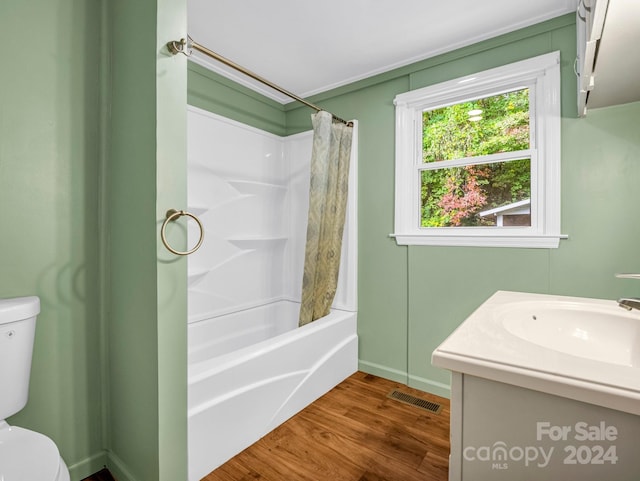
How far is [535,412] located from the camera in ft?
2.32

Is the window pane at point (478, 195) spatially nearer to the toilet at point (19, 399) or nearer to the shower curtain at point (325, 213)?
the shower curtain at point (325, 213)

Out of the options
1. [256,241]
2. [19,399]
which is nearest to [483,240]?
[256,241]

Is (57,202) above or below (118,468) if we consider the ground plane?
above

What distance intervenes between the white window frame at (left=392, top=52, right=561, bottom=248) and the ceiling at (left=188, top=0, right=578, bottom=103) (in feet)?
0.78

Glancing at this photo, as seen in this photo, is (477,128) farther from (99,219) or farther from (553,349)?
(99,219)

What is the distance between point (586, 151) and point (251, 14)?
1965 mm

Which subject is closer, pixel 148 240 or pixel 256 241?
pixel 148 240

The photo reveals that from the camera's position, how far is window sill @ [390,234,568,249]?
1.85 metres

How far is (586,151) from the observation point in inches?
68.7

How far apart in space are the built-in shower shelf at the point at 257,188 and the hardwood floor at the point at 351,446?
168 centimetres

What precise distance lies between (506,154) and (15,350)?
2575 mm

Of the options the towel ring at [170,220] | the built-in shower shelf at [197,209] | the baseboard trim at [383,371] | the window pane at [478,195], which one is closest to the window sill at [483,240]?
the window pane at [478,195]

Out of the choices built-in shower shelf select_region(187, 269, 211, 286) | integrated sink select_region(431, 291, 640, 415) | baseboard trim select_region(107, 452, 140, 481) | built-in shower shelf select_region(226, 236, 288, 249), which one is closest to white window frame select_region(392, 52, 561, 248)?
integrated sink select_region(431, 291, 640, 415)

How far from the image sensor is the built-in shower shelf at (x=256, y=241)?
2651 mm
